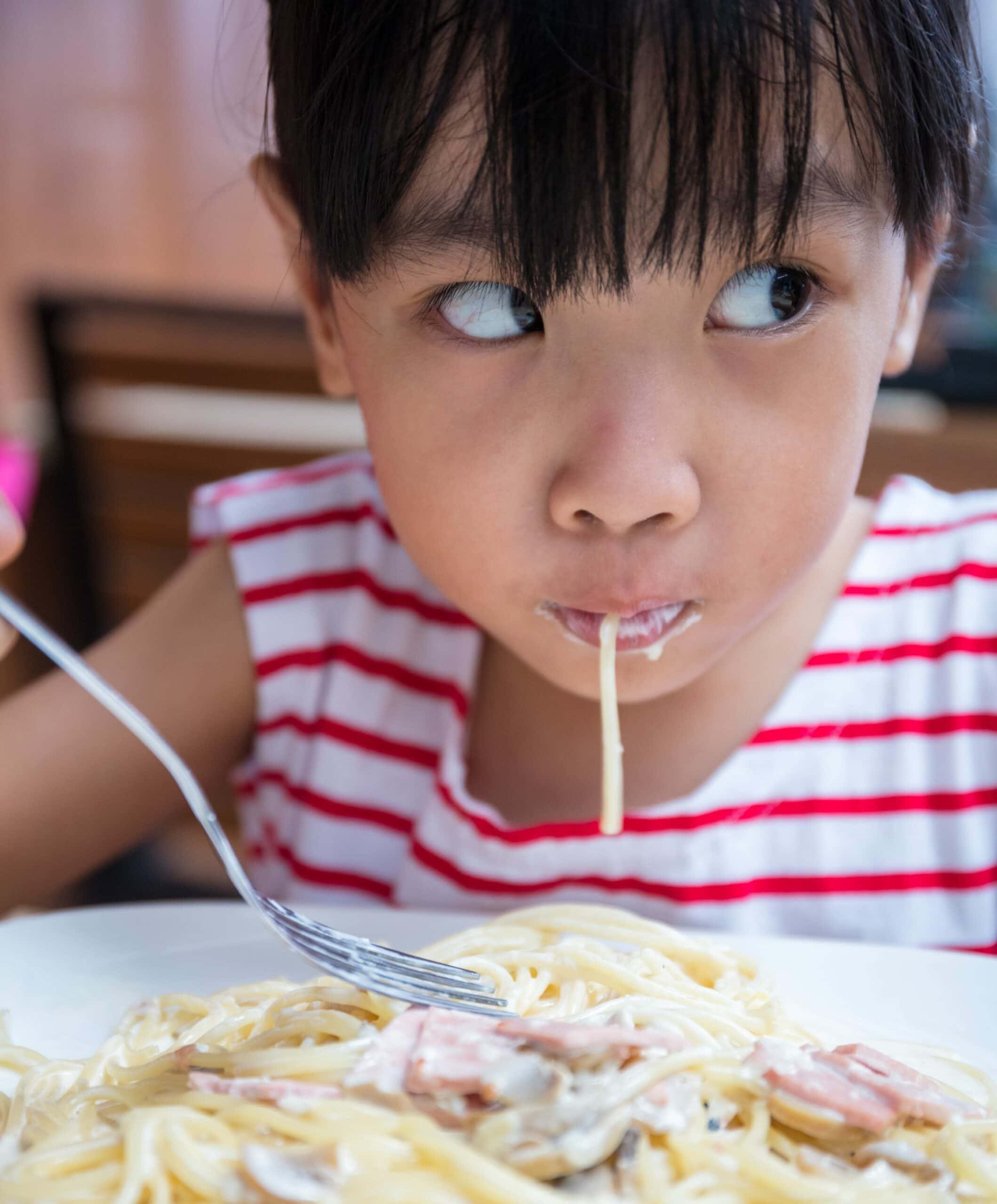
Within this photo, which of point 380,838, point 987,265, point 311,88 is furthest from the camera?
point 987,265

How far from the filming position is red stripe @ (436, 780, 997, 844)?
1.16 m

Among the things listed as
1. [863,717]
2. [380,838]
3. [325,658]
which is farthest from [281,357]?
[863,717]

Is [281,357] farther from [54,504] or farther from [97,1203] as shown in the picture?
[97,1203]

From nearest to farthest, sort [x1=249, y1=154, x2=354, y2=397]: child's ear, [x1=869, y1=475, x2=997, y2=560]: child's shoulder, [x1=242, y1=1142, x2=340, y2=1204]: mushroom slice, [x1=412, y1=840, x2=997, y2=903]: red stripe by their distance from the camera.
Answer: [x1=242, y1=1142, x2=340, y2=1204]: mushroom slice → [x1=249, y1=154, x2=354, y2=397]: child's ear → [x1=412, y1=840, x2=997, y2=903]: red stripe → [x1=869, y1=475, x2=997, y2=560]: child's shoulder

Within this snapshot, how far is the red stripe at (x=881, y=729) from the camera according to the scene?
121 centimetres

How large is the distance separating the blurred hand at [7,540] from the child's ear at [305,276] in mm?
281

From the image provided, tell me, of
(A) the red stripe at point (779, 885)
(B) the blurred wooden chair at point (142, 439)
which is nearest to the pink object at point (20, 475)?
(B) the blurred wooden chair at point (142, 439)

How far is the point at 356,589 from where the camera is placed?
1.36 meters

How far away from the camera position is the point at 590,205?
76 cm

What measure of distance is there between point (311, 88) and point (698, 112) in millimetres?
284

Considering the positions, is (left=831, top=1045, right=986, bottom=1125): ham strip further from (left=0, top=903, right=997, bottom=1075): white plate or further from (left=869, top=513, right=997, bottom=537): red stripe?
(left=869, top=513, right=997, bottom=537): red stripe

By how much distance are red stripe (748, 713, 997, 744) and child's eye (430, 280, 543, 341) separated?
1.71ft

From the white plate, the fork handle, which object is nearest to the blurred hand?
the fork handle

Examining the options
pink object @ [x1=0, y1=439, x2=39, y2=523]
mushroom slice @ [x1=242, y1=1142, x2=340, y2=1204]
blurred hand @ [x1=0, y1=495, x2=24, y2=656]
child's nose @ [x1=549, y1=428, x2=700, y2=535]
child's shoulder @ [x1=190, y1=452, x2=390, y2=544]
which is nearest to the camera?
mushroom slice @ [x1=242, y1=1142, x2=340, y2=1204]
